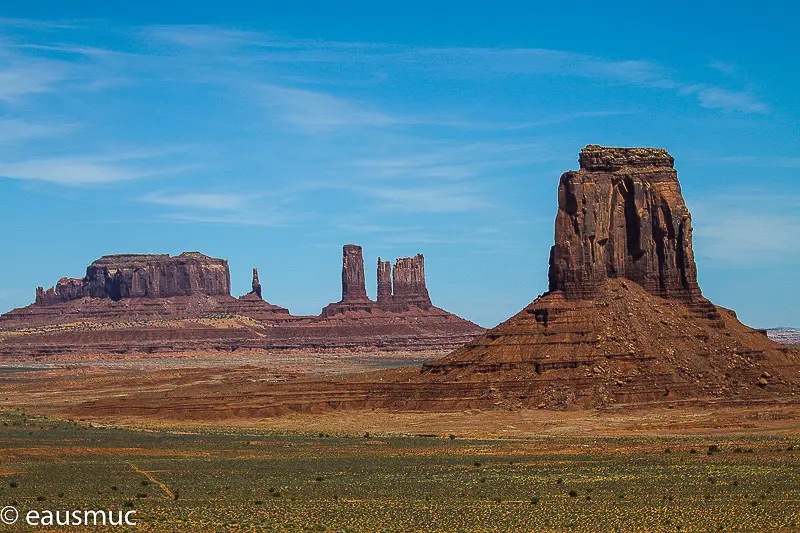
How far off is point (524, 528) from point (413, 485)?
32.6 ft

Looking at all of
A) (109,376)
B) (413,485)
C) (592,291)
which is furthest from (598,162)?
(109,376)

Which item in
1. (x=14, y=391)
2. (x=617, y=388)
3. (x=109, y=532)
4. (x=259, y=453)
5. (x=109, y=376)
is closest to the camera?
(x=109, y=532)

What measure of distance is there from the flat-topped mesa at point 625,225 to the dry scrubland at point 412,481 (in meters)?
21.0

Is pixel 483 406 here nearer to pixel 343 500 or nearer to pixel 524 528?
pixel 343 500

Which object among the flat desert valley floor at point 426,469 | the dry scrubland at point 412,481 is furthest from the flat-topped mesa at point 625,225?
the dry scrubland at point 412,481

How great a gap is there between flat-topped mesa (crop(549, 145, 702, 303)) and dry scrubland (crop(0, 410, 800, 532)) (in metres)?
21.0

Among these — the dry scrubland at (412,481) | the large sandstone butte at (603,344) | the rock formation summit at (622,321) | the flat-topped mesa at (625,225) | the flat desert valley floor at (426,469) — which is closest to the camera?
the dry scrubland at (412,481)

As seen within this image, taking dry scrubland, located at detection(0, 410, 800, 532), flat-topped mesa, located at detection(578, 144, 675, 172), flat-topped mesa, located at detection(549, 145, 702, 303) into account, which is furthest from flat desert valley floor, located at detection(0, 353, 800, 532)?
flat-topped mesa, located at detection(578, 144, 675, 172)

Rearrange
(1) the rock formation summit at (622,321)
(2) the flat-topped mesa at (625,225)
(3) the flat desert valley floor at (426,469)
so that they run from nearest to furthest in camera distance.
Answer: (3) the flat desert valley floor at (426,469), (1) the rock formation summit at (622,321), (2) the flat-topped mesa at (625,225)

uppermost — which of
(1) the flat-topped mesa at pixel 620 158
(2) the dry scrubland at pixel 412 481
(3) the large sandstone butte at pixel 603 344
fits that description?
(1) the flat-topped mesa at pixel 620 158

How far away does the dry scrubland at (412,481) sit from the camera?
3725 cm

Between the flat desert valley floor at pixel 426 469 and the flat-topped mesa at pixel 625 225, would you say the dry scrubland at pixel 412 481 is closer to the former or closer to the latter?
the flat desert valley floor at pixel 426 469

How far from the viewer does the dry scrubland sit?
37250 mm

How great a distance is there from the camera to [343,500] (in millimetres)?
41375
